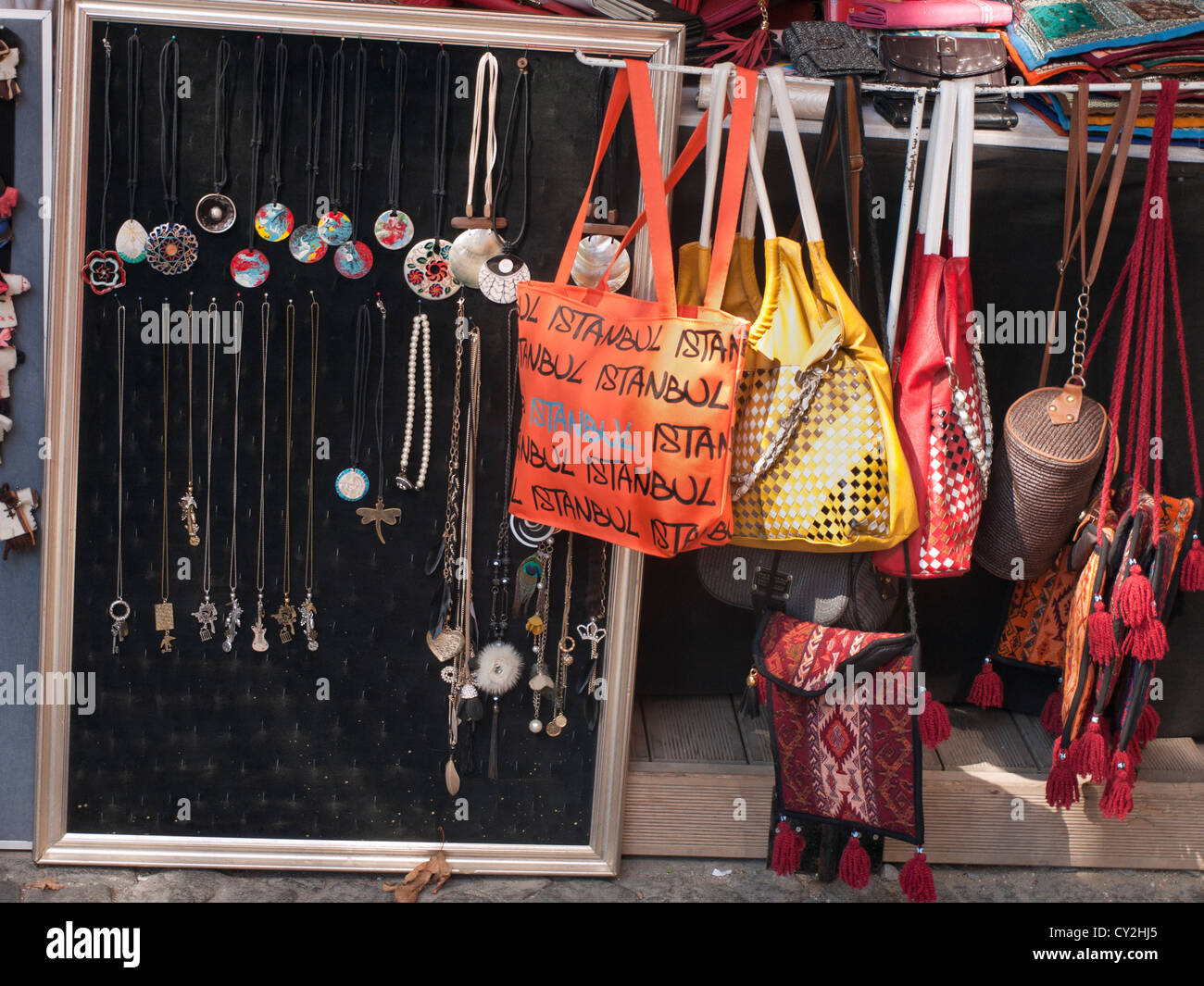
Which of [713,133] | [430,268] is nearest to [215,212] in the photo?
[430,268]

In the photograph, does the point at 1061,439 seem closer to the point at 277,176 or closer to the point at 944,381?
the point at 944,381

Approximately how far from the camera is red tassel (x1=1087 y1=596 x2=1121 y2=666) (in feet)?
8.39

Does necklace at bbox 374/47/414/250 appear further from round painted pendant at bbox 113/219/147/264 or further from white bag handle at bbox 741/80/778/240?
white bag handle at bbox 741/80/778/240

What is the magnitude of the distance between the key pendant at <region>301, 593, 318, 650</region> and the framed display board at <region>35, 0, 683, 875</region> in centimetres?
2

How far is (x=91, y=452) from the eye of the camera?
2.66 m

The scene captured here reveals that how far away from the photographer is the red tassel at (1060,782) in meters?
2.71

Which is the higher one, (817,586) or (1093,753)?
(817,586)

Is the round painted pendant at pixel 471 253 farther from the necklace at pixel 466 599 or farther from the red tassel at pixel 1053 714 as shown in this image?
the red tassel at pixel 1053 714

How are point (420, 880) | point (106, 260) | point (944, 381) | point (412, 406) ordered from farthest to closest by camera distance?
point (420, 880)
point (412, 406)
point (106, 260)
point (944, 381)

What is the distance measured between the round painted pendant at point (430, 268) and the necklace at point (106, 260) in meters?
0.65

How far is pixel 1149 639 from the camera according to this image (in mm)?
2539

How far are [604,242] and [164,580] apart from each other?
132cm

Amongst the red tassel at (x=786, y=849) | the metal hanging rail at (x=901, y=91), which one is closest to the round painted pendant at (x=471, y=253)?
the metal hanging rail at (x=901, y=91)

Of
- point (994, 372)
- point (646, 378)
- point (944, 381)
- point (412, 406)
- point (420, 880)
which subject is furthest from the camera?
point (994, 372)
